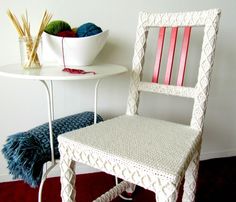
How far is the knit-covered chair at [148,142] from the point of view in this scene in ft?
1.74

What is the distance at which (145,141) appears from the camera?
638 mm

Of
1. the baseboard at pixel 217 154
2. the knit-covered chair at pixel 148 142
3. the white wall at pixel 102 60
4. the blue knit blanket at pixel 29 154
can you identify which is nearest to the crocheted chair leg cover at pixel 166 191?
the knit-covered chair at pixel 148 142

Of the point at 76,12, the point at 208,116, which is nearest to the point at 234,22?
the point at 208,116

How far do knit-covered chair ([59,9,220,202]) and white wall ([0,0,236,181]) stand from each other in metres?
0.24

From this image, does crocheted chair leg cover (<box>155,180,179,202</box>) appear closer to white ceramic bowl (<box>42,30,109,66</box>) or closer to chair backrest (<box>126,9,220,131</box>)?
chair backrest (<box>126,9,220,131</box>)

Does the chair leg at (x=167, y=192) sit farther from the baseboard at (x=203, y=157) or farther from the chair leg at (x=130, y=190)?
the baseboard at (x=203, y=157)

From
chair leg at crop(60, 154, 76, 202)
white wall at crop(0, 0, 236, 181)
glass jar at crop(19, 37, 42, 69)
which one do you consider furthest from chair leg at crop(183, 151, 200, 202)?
glass jar at crop(19, 37, 42, 69)

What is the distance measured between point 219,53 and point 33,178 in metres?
1.11

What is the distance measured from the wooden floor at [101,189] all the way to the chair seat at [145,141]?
472mm

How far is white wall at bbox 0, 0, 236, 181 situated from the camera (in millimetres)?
976

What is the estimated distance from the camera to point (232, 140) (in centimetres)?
144

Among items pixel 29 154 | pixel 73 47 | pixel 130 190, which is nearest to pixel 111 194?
pixel 130 190

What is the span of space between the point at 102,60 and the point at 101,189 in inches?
24.7

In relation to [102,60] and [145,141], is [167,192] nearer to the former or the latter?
[145,141]
